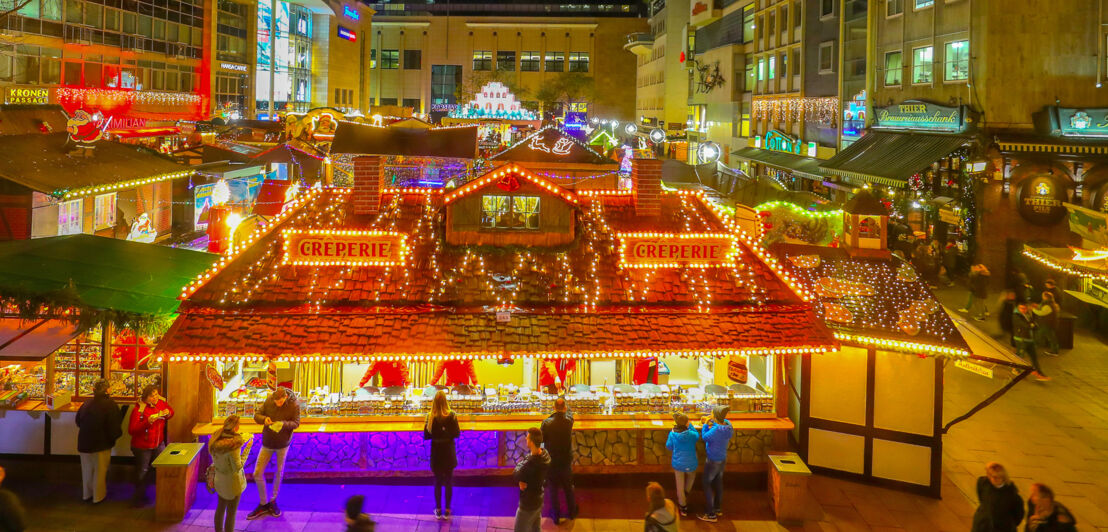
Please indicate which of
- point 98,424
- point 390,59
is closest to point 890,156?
point 98,424

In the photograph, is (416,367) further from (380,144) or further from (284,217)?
(380,144)

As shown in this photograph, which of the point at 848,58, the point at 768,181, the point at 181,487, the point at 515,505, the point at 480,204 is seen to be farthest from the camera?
the point at 848,58

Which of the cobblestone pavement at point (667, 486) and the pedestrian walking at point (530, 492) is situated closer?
the pedestrian walking at point (530, 492)

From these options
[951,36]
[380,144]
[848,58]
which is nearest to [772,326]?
[380,144]

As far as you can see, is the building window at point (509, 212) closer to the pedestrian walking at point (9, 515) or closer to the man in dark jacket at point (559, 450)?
the man in dark jacket at point (559, 450)

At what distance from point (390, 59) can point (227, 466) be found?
81.2 m

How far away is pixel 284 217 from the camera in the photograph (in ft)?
41.0

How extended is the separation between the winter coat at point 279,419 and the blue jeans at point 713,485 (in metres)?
5.47

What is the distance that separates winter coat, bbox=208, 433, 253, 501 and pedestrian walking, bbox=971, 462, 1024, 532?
8.45m

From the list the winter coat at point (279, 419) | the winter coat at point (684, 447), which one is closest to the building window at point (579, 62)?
the winter coat at point (684, 447)

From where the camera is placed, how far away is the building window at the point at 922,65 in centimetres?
2439

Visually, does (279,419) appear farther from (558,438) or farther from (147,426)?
(558,438)

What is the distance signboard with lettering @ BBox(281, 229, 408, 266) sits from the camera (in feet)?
36.0

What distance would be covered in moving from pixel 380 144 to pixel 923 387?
13933 millimetres
